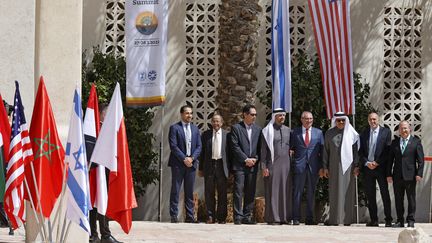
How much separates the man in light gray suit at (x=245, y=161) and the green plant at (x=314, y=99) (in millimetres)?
2902

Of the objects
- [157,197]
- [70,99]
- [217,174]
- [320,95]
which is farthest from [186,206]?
[70,99]

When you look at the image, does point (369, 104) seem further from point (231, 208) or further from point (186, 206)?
point (186, 206)

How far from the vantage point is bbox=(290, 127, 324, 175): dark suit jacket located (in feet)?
60.0

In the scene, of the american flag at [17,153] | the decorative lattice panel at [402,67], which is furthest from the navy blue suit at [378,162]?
the american flag at [17,153]

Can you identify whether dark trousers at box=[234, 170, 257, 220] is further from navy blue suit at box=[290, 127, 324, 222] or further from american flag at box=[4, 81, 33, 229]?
american flag at box=[4, 81, 33, 229]

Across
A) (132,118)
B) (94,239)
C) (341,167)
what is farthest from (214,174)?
(94,239)

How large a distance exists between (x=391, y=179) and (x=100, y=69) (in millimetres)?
6592

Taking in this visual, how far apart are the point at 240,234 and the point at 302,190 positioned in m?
4.05

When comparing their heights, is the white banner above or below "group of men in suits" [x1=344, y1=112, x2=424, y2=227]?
above

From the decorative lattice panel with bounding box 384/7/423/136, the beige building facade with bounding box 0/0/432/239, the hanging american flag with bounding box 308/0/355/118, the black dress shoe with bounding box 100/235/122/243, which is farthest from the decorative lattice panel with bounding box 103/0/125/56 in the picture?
the black dress shoe with bounding box 100/235/122/243

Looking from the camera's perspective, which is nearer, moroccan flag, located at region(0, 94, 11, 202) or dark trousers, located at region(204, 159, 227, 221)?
moroccan flag, located at region(0, 94, 11, 202)

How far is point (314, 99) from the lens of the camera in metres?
21.5

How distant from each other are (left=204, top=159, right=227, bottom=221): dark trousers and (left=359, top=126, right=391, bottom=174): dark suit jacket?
251 cm

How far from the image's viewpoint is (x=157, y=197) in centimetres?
2162
